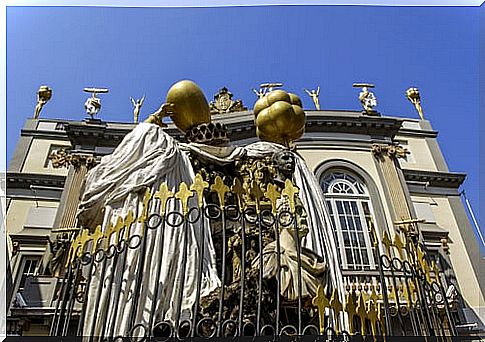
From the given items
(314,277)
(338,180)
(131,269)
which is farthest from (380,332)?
(338,180)

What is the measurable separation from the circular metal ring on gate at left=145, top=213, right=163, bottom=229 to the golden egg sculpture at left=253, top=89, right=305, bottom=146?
5.66 feet

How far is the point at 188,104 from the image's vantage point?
406 cm

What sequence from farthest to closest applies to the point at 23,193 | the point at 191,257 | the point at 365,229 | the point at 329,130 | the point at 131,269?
the point at 329,130 → the point at 23,193 → the point at 365,229 → the point at 191,257 → the point at 131,269

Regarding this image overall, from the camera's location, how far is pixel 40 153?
54.1 feet

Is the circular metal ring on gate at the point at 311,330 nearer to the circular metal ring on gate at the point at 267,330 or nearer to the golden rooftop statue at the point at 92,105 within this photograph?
the circular metal ring on gate at the point at 267,330

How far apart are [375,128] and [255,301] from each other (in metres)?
14.6

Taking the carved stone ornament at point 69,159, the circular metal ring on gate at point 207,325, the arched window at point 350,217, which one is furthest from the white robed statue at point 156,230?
the carved stone ornament at point 69,159

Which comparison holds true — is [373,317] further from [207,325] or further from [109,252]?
[109,252]

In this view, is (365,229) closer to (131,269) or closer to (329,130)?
(329,130)

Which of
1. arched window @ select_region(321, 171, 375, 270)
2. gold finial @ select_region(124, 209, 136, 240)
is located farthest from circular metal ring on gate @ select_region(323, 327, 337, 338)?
arched window @ select_region(321, 171, 375, 270)

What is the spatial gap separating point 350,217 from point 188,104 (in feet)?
35.0

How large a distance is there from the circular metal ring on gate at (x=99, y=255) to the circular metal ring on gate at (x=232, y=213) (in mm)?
777

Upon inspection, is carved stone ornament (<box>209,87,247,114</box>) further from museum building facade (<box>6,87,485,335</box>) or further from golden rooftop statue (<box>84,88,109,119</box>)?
golden rooftop statue (<box>84,88,109,119</box>)

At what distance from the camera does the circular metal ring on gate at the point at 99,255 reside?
2730mm
